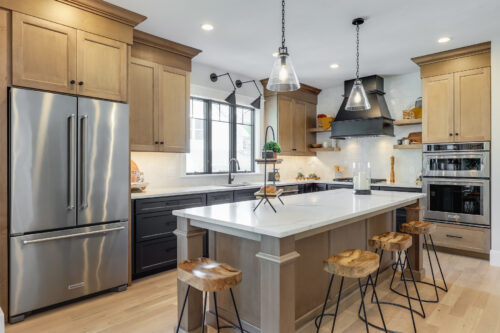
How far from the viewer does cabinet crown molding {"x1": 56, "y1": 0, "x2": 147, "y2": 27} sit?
9.29 feet

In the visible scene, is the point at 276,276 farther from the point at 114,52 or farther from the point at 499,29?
the point at 499,29

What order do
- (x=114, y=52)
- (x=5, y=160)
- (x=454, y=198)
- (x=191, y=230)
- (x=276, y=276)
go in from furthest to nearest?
(x=454, y=198) → (x=114, y=52) → (x=5, y=160) → (x=191, y=230) → (x=276, y=276)

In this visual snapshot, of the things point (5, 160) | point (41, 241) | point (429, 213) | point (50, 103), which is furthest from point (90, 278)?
point (429, 213)

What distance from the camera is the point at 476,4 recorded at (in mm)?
2982

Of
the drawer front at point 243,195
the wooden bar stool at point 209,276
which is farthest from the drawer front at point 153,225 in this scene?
the wooden bar stool at point 209,276

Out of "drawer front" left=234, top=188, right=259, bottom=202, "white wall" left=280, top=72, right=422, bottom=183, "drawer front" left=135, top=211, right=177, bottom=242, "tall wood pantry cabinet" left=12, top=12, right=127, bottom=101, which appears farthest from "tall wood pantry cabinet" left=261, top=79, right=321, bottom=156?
"tall wood pantry cabinet" left=12, top=12, right=127, bottom=101

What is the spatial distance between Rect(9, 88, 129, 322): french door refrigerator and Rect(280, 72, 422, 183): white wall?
364cm

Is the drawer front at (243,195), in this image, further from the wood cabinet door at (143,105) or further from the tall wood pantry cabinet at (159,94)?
the wood cabinet door at (143,105)

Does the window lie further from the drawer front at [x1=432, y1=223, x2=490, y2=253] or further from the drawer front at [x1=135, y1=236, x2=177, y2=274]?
the drawer front at [x1=432, y1=223, x2=490, y2=253]

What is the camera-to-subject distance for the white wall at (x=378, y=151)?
207 inches

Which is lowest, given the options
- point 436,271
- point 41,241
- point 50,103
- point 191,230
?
point 436,271

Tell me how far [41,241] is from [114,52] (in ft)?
5.94

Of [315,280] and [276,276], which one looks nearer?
[276,276]

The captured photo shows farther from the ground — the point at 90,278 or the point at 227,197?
the point at 227,197
